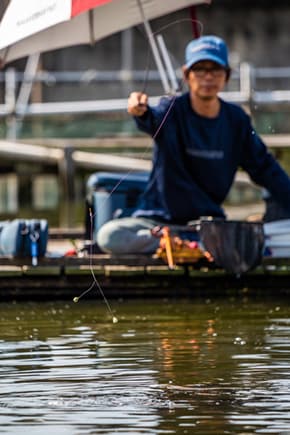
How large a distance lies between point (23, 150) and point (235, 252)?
9.62 m

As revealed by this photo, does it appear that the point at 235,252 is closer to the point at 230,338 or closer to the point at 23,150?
the point at 230,338

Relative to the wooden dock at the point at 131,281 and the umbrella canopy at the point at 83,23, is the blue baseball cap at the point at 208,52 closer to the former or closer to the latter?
the umbrella canopy at the point at 83,23

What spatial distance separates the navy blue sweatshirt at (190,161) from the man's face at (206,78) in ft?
0.43

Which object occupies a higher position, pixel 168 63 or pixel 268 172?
pixel 168 63

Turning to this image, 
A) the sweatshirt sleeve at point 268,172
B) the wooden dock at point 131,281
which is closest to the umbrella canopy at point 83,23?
the sweatshirt sleeve at point 268,172

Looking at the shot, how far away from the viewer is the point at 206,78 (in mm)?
13656

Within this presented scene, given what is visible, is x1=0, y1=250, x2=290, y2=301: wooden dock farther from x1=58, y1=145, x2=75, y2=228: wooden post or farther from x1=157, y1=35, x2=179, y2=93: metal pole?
x1=58, y1=145, x2=75, y2=228: wooden post

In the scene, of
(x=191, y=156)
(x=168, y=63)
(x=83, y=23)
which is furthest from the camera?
(x=168, y=63)

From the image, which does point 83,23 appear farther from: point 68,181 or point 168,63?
point 68,181

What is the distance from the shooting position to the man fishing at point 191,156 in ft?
44.4

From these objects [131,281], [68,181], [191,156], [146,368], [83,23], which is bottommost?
[146,368]

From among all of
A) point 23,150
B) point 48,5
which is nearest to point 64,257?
point 48,5

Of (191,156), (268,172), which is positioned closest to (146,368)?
(191,156)

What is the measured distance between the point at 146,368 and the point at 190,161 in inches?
173
